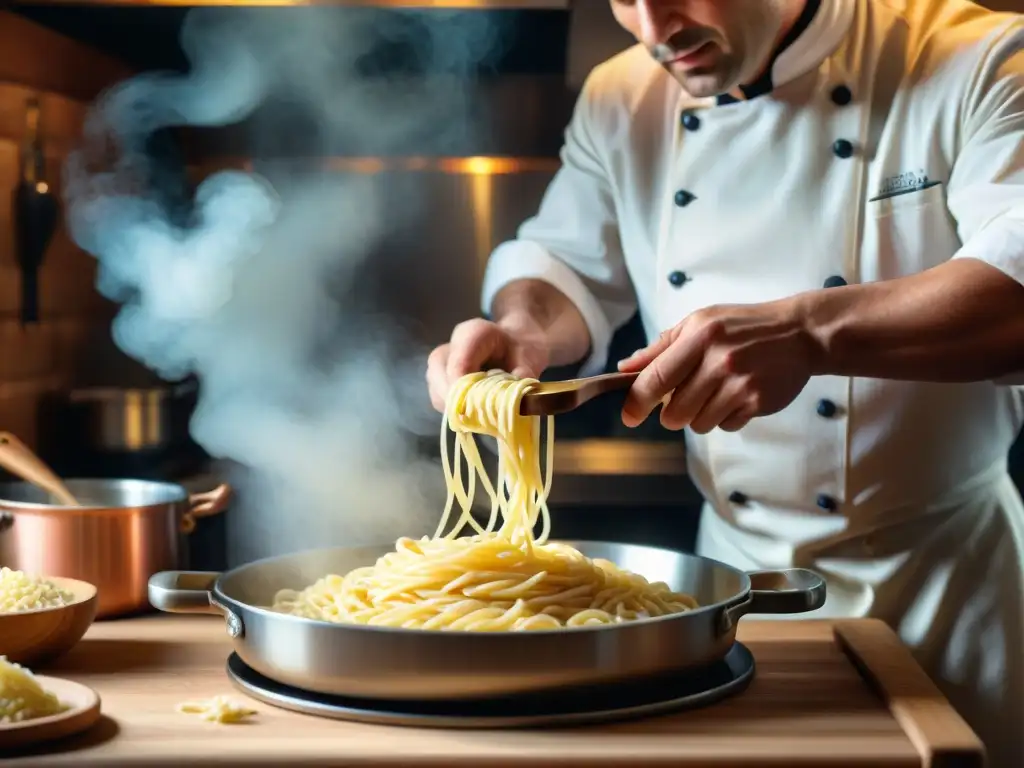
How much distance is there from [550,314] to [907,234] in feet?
2.18

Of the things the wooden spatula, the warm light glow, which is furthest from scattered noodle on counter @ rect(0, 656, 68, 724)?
the warm light glow

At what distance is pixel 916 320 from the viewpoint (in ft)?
5.18

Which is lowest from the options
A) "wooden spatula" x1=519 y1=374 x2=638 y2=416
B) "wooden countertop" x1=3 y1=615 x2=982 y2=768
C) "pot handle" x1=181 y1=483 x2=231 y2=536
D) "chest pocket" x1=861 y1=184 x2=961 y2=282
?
"wooden countertop" x1=3 y1=615 x2=982 y2=768

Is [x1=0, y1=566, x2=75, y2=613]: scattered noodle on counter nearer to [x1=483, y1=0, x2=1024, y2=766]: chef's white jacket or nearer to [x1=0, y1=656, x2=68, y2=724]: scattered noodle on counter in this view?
[x1=0, y1=656, x2=68, y2=724]: scattered noodle on counter

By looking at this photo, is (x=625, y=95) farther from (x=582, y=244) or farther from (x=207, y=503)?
(x=207, y=503)

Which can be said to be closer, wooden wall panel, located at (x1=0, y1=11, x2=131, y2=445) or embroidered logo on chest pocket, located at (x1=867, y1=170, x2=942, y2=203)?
embroidered logo on chest pocket, located at (x1=867, y1=170, x2=942, y2=203)

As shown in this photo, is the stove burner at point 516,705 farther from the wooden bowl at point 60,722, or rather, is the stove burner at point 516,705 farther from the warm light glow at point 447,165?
the warm light glow at point 447,165

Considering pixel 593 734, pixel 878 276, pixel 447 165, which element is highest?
pixel 447 165

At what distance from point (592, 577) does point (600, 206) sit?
1003 millimetres

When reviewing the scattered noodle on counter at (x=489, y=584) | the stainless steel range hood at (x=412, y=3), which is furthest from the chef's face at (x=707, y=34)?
the stainless steel range hood at (x=412, y=3)

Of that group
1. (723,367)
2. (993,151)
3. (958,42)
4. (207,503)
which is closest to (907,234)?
(993,151)

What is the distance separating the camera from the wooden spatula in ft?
4.74

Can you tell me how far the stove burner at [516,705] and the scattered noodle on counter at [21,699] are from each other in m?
0.22

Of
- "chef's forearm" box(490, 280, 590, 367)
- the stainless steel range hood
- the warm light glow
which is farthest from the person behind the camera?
the warm light glow
